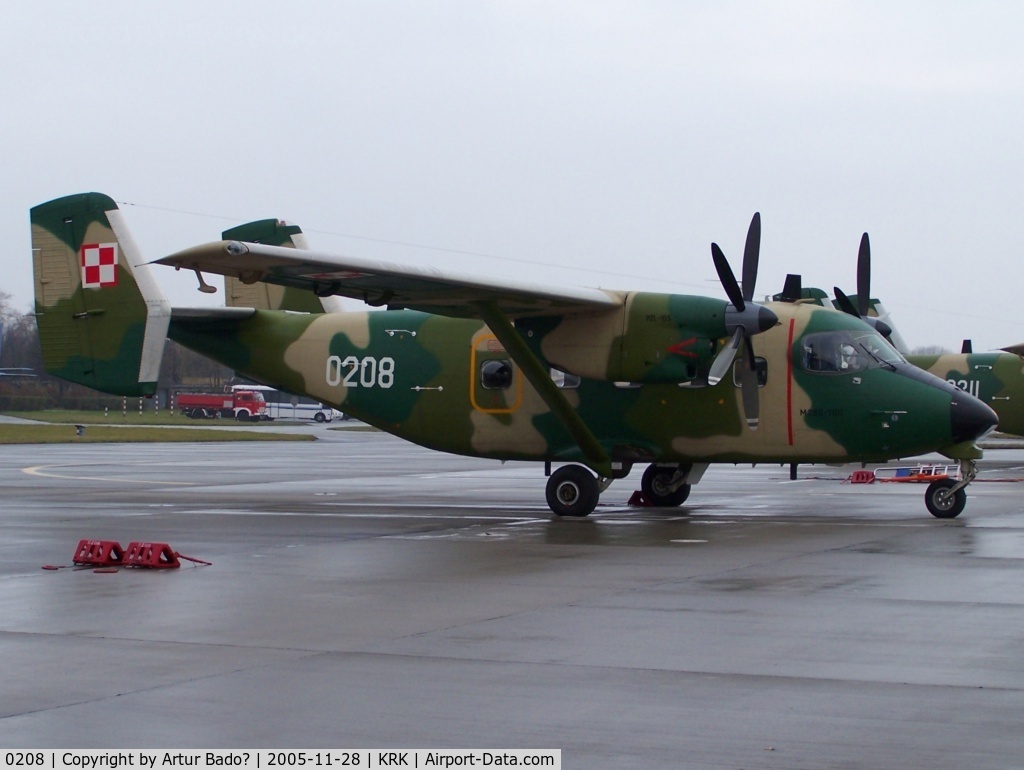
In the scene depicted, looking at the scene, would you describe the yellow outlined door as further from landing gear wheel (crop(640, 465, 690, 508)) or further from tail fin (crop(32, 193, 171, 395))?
tail fin (crop(32, 193, 171, 395))

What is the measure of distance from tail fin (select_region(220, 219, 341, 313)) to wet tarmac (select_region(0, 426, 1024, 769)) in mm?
6819

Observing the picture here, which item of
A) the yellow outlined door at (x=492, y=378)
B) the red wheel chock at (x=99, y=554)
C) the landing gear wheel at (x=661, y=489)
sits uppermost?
the yellow outlined door at (x=492, y=378)

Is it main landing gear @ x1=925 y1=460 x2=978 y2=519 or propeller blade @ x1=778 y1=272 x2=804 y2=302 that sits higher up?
propeller blade @ x1=778 y1=272 x2=804 y2=302

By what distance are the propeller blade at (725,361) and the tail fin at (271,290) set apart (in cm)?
912

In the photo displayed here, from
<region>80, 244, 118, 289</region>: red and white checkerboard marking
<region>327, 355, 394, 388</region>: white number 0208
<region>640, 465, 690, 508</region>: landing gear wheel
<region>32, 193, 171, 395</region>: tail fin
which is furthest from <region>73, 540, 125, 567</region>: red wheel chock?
<region>640, 465, 690, 508</region>: landing gear wheel

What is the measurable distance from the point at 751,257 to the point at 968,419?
4.21 m

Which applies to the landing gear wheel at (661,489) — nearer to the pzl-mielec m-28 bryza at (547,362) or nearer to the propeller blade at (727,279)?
the pzl-mielec m-28 bryza at (547,362)

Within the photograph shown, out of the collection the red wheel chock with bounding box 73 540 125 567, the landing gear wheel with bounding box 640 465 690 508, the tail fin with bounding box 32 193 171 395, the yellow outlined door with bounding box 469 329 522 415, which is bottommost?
the landing gear wheel with bounding box 640 465 690 508

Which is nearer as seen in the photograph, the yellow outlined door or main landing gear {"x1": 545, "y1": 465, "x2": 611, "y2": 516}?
main landing gear {"x1": 545, "y1": 465, "x2": 611, "y2": 516}

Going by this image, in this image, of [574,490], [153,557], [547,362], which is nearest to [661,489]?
[574,490]

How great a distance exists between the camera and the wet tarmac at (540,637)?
6684 mm

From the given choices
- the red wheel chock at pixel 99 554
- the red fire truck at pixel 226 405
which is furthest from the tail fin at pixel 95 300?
the red fire truck at pixel 226 405

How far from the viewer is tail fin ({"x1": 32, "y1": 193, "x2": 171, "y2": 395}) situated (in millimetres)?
21750

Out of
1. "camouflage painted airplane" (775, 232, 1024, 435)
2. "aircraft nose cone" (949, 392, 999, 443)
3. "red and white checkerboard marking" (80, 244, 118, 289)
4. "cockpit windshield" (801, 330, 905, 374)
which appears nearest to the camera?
"aircraft nose cone" (949, 392, 999, 443)
